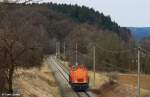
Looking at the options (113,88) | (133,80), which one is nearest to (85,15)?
(133,80)

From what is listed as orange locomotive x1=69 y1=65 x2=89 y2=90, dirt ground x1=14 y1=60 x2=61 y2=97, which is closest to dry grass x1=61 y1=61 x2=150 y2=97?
orange locomotive x1=69 y1=65 x2=89 y2=90

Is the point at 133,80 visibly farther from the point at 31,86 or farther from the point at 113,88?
the point at 31,86

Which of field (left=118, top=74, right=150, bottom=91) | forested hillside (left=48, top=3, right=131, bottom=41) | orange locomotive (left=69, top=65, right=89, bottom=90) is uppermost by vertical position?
forested hillside (left=48, top=3, right=131, bottom=41)

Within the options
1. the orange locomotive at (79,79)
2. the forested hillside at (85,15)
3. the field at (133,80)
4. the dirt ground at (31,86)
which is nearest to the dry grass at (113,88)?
the field at (133,80)

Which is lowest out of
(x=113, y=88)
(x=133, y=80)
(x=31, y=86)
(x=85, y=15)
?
(x=133, y=80)

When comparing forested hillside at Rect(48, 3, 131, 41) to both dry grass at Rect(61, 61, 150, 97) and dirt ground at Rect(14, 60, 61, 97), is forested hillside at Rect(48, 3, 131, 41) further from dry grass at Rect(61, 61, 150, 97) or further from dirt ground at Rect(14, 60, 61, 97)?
dirt ground at Rect(14, 60, 61, 97)

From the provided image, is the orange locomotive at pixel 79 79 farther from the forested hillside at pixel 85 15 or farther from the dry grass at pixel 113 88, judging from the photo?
the forested hillside at pixel 85 15

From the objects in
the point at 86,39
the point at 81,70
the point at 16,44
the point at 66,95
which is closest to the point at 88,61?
the point at 86,39

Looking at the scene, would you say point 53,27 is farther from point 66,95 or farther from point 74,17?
point 66,95

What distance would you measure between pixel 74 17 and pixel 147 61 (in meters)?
112

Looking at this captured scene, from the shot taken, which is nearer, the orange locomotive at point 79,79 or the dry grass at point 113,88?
the dry grass at point 113,88

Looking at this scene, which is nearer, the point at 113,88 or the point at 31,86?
the point at 31,86

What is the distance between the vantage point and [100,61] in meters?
72.0

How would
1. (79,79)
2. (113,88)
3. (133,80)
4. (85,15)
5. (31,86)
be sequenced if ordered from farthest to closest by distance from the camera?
(85,15) < (133,80) < (113,88) < (79,79) < (31,86)
